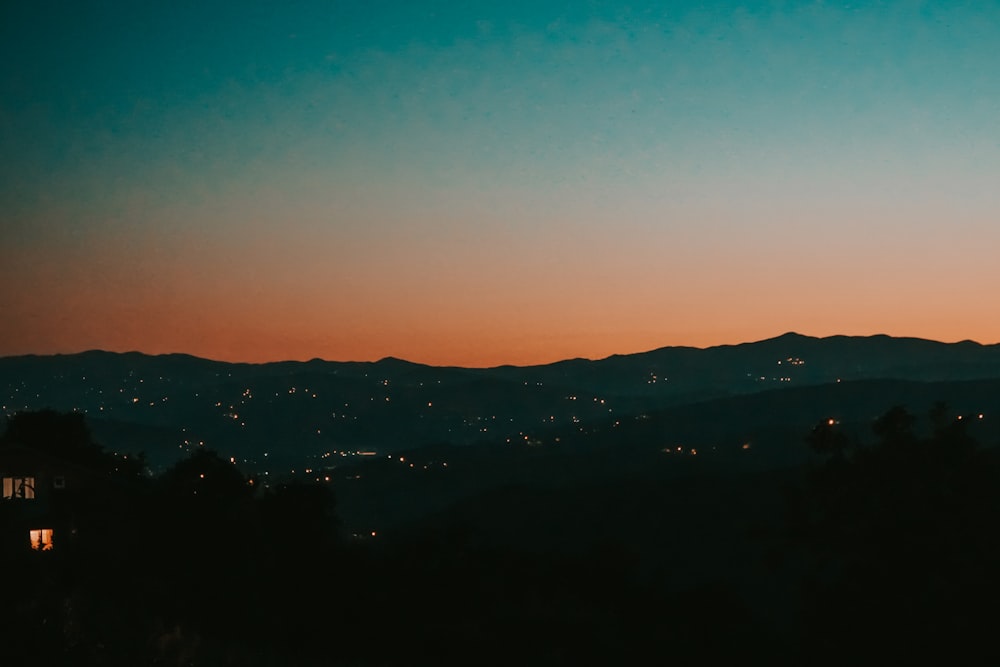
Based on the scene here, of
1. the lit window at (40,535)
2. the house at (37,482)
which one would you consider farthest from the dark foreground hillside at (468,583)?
the lit window at (40,535)

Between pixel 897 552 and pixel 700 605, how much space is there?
12.4 m

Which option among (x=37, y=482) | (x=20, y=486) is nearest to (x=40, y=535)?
(x=20, y=486)

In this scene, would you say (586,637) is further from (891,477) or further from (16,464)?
(16,464)

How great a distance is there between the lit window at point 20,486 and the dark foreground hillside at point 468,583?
9.8 inches

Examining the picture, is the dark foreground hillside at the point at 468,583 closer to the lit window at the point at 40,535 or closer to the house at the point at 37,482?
the house at the point at 37,482

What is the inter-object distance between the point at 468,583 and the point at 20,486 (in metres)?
28.1

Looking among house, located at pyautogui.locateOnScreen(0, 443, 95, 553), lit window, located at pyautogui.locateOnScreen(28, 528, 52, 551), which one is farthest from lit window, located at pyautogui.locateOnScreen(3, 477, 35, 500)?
lit window, located at pyautogui.locateOnScreen(28, 528, 52, 551)

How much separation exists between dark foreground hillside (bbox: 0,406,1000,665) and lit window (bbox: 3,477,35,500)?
0.25 metres

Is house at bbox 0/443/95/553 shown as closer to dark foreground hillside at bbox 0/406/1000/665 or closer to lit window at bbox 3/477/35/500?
lit window at bbox 3/477/35/500

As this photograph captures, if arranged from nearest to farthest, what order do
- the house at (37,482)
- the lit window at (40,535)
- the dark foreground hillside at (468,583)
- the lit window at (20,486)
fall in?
the dark foreground hillside at (468,583)
the house at (37,482)
the lit window at (40,535)
the lit window at (20,486)

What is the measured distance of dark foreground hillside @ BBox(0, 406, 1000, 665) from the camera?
19088mm

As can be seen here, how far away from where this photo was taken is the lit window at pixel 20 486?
171 ft

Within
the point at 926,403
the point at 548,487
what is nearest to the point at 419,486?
the point at 548,487

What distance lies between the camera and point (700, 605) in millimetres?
36594
